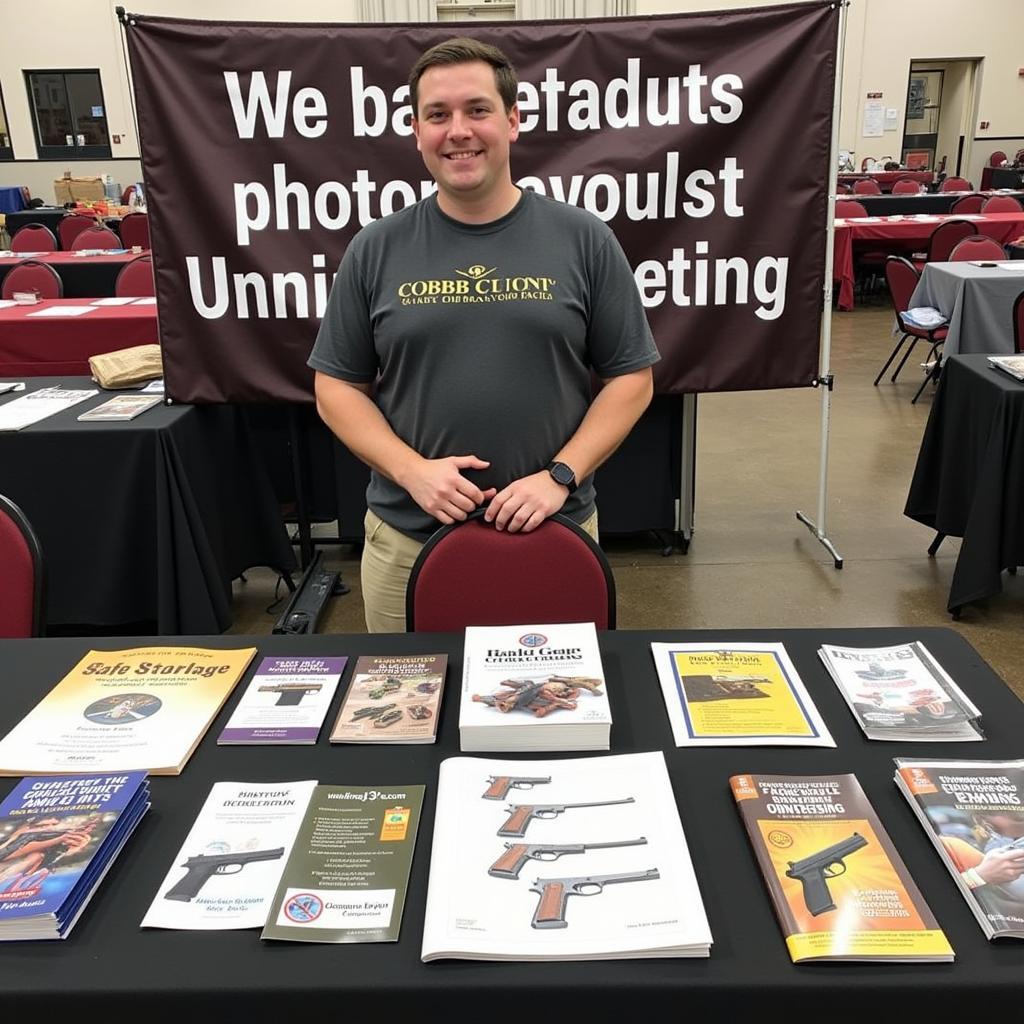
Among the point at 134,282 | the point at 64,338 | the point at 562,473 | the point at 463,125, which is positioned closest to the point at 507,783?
the point at 562,473

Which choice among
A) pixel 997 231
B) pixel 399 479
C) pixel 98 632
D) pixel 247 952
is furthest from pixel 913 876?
pixel 997 231

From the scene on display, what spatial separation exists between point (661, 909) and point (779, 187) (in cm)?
269

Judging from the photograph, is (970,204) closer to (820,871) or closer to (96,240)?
(96,240)

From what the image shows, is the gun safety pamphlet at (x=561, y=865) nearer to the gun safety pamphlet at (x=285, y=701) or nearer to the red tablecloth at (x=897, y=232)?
the gun safety pamphlet at (x=285, y=701)

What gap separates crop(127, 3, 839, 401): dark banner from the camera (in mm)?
2855

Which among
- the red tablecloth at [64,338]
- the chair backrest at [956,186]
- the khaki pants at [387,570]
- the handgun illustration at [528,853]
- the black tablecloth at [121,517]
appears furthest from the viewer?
the chair backrest at [956,186]

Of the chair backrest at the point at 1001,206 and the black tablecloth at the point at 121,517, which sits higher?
the chair backrest at the point at 1001,206

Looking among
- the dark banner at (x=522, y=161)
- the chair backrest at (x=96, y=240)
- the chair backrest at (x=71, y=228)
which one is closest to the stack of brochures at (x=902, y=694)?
the dark banner at (x=522, y=161)

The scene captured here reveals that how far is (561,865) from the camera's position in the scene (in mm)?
915

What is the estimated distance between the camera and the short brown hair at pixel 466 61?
5.08 feet

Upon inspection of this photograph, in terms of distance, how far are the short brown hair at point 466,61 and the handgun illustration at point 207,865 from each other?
125 centimetres

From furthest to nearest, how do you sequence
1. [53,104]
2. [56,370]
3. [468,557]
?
[53,104] < [56,370] < [468,557]

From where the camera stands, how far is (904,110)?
12.9m

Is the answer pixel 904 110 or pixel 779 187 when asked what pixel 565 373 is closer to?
pixel 779 187
